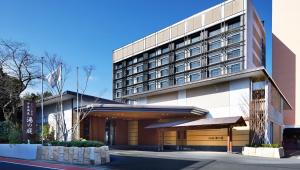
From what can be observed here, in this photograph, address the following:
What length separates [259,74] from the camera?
2675 centimetres

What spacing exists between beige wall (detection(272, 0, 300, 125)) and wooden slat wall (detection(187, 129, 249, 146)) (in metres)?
21.3

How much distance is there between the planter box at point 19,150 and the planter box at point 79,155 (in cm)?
128

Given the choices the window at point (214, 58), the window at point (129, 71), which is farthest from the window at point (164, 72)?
the window at point (214, 58)

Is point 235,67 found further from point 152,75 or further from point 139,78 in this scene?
point 139,78

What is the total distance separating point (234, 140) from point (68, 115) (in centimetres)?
1572

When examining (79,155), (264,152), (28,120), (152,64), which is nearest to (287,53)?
(264,152)

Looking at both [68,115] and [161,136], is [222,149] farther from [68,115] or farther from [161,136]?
[68,115]

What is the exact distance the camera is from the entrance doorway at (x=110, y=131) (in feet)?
125

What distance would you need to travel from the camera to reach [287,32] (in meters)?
49.2

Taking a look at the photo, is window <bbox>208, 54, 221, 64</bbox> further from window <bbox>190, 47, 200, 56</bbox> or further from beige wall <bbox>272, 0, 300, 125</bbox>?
beige wall <bbox>272, 0, 300, 125</bbox>

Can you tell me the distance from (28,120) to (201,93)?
1654 centimetres

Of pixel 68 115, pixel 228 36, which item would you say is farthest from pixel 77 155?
pixel 228 36

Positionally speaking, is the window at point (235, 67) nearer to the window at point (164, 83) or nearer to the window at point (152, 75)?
the window at point (164, 83)

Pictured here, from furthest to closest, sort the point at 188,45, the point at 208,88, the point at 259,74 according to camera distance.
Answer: the point at 188,45, the point at 208,88, the point at 259,74
